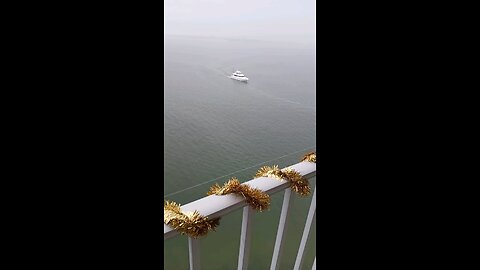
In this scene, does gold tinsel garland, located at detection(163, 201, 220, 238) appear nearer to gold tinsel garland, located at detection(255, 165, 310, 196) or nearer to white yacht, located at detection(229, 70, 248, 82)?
gold tinsel garland, located at detection(255, 165, 310, 196)

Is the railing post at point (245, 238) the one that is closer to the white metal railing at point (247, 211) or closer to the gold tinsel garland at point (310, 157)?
the white metal railing at point (247, 211)

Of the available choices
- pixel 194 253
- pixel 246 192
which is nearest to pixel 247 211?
pixel 246 192

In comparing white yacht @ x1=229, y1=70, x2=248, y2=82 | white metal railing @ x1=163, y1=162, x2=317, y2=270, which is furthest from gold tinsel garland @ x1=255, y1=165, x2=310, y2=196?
white yacht @ x1=229, y1=70, x2=248, y2=82

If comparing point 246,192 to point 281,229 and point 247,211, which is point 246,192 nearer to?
point 247,211
